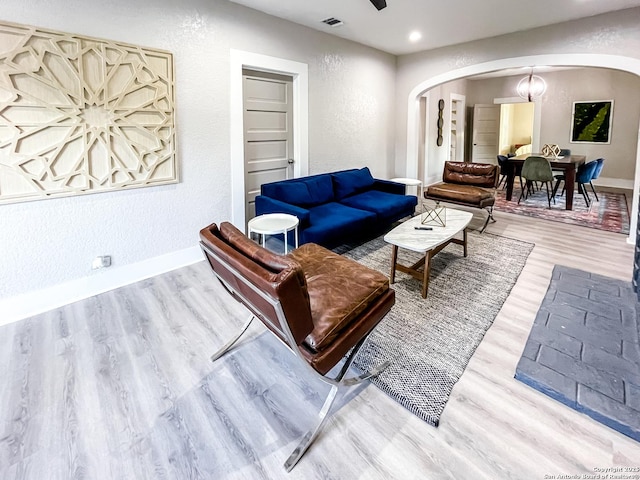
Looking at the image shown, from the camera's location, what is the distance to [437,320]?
2635 millimetres

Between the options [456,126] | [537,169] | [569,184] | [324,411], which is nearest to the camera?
[324,411]

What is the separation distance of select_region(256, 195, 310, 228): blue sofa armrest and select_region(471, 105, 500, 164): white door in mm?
7247

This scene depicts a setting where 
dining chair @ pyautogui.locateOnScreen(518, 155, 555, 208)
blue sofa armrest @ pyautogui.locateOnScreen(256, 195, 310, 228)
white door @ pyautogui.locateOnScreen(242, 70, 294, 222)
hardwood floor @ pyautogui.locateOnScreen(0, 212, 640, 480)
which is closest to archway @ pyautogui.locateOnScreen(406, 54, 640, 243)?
dining chair @ pyautogui.locateOnScreen(518, 155, 555, 208)

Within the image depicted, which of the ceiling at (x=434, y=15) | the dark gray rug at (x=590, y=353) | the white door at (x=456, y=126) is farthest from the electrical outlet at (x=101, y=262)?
the white door at (x=456, y=126)

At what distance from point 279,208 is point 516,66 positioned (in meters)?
3.93

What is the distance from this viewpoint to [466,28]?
464 centimetres

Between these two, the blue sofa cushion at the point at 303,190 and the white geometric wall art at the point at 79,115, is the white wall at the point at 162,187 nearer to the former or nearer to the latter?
the white geometric wall art at the point at 79,115

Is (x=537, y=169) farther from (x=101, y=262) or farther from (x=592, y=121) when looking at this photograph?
(x=101, y=262)

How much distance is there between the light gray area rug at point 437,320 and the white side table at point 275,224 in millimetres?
886

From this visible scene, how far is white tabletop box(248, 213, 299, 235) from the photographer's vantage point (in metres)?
3.18

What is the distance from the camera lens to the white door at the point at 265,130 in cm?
420

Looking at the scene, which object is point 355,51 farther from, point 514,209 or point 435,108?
point 514,209

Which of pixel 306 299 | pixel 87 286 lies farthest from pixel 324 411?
pixel 87 286

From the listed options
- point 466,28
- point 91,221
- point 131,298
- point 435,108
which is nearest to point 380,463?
point 131,298
